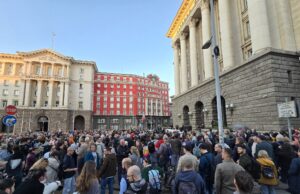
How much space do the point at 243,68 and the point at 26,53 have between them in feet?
211

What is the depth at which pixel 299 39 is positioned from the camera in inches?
616

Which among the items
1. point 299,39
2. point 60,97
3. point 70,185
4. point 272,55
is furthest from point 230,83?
point 60,97

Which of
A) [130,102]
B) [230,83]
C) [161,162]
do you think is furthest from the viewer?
[130,102]

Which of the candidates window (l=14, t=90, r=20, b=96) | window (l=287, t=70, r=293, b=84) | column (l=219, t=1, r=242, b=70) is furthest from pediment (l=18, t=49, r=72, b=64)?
window (l=287, t=70, r=293, b=84)

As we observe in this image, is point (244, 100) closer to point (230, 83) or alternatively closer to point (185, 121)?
point (230, 83)

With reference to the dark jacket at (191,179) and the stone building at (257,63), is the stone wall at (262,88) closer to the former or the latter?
the stone building at (257,63)

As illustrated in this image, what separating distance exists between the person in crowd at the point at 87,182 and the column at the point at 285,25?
19.0m

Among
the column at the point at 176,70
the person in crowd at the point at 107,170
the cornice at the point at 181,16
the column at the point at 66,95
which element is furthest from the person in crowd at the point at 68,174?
the column at the point at 66,95

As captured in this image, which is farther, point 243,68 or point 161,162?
point 243,68

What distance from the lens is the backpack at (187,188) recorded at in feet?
10.00

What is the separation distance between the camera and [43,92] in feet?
188

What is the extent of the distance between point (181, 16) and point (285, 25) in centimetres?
2307

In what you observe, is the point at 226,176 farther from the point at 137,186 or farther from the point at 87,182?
the point at 87,182

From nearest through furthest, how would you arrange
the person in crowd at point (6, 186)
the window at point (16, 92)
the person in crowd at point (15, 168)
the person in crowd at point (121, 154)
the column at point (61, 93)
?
the person in crowd at point (6, 186) → the person in crowd at point (15, 168) → the person in crowd at point (121, 154) → the window at point (16, 92) → the column at point (61, 93)
